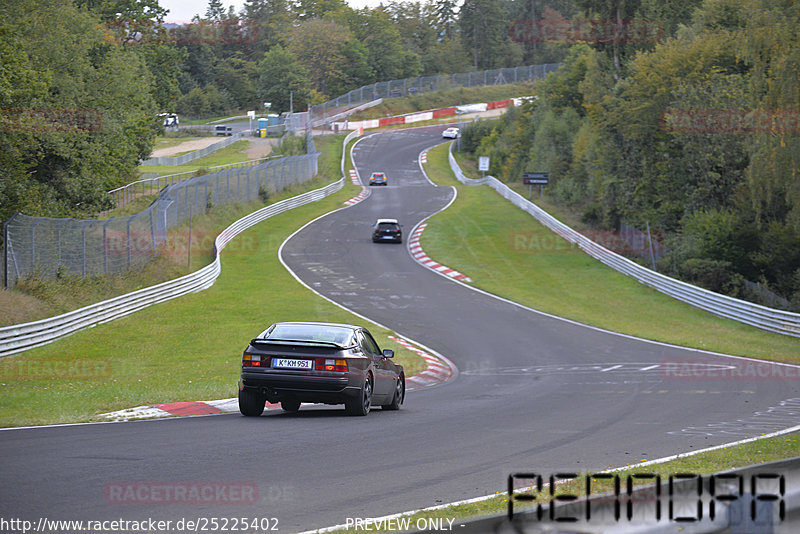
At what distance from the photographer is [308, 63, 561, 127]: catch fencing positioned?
99.2m

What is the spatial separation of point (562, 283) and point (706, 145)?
11.4 m

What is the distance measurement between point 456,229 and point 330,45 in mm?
85299

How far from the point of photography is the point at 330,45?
418 ft

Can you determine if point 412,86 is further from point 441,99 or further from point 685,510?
point 685,510

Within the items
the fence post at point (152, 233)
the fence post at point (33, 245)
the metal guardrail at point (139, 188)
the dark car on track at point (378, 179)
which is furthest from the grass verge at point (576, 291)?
the metal guardrail at point (139, 188)

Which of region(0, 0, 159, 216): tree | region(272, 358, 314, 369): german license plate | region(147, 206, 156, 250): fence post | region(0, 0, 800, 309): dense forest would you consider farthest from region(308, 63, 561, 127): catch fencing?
region(272, 358, 314, 369): german license plate

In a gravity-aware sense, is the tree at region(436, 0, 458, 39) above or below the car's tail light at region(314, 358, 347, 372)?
above

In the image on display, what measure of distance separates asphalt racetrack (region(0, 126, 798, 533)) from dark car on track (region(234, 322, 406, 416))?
0.32m

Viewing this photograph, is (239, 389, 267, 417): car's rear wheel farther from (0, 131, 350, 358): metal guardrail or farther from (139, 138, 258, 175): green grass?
(139, 138, 258, 175): green grass

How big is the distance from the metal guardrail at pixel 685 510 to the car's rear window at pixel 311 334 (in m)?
8.40

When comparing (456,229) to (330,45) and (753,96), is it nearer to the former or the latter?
(753,96)

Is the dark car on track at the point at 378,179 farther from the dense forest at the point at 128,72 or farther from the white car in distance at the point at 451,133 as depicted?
the white car in distance at the point at 451,133

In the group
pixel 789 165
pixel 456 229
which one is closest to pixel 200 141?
pixel 456 229

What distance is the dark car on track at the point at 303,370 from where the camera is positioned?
12000 millimetres
